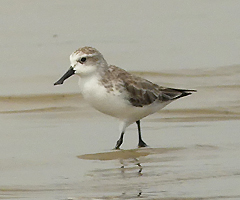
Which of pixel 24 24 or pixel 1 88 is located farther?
pixel 24 24

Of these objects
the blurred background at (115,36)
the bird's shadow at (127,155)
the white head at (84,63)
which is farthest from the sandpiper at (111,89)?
the blurred background at (115,36)

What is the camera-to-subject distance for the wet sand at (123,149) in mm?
6547

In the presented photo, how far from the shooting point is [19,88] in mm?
11219

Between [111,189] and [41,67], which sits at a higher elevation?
[41,67]

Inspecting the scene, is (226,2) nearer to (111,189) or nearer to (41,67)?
(41,67)

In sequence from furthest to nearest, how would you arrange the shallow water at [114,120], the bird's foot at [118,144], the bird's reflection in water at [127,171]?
1. the bird's foot at [118,144]
2. the shallow water at [114,120]
3. the bird's reflection in water at [127,171]

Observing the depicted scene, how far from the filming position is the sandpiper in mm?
8141

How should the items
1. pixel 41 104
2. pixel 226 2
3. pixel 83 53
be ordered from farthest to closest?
pixel 226 2, pixel 41 104, pixel 83 53

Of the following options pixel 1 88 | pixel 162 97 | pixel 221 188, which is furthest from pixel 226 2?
pixel 221 188

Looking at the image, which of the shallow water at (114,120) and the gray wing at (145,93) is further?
the gray wing at (145,93)

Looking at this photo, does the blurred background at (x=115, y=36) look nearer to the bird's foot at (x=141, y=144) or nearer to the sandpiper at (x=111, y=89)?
the sandpiper at (x=111, y=89)

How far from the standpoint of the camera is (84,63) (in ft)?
26.8

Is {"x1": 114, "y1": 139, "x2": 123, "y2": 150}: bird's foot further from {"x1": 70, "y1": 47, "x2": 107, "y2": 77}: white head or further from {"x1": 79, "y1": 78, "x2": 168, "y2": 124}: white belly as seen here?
{"x1": 70, "y1": 47, "x2": 107, "y2": 77}: white head

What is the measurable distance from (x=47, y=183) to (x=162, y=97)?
2.40 meters
